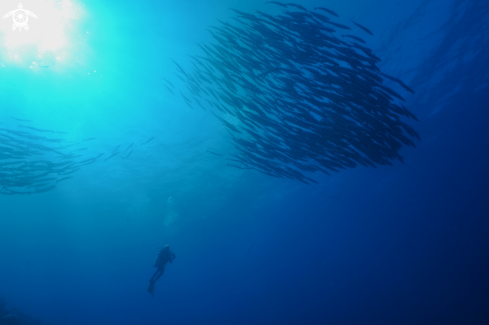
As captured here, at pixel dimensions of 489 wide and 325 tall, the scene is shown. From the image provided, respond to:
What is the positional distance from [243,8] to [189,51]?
2.89 m

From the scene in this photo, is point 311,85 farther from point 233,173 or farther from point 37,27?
point 233,173

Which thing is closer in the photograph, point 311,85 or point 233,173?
point 311,85

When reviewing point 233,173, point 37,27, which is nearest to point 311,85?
point 37,27

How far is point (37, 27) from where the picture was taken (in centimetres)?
859

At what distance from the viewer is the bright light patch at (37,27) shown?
25.7 feet

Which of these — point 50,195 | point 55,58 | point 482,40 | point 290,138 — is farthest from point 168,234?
point 482,40

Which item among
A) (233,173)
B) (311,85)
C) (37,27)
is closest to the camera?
(311,85)

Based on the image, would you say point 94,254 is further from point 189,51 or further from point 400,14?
point 400,14

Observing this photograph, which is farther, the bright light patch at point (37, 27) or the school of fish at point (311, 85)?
the bright light patch at point (37, 27)

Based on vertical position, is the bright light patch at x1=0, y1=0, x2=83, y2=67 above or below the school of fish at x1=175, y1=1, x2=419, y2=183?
below

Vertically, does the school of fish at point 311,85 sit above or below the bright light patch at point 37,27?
above

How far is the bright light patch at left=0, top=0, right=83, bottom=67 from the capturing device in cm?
784

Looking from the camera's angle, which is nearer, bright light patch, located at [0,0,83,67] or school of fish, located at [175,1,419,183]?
school of fish, located at [175,1,419,183]

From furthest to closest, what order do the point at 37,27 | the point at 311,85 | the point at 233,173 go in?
the point at 233,173 → the point at 37,27 → the point at 311,85
